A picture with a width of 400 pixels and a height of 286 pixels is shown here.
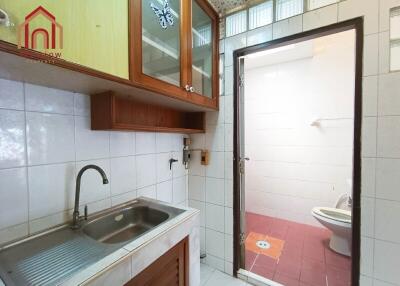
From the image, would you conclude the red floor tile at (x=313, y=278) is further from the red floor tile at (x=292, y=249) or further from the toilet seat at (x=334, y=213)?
the toilet seat at (x=334, y=213)

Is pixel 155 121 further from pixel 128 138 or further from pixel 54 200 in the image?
pixel 54 200

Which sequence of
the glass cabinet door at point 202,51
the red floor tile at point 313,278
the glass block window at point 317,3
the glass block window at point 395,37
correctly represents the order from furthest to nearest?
1. the red floor tile at point 313,278
2. the glass cabinet door at point 202,51
3. the glass block window at point 317,3
4. the glass block window at point 395,37

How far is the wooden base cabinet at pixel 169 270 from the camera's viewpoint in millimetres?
796

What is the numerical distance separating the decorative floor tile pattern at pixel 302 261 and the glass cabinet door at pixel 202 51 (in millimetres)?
1568

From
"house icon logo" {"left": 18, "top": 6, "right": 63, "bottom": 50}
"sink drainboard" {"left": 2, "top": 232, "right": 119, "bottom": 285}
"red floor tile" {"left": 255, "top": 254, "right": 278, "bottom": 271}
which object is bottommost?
"red floor tile" {"left": 255, "top": 254, "right": 278, "bottom": 271}

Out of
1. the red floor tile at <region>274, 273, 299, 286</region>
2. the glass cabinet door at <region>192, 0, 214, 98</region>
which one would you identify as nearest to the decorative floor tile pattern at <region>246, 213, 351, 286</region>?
the red floor tile at <region>274, 273, 299, 286</region>

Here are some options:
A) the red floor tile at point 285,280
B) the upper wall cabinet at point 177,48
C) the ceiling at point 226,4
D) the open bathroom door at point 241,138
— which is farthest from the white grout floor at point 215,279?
the ceiling at point 226,4

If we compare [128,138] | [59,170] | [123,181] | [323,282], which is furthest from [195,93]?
[323,282]

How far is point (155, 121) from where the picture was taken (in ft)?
4.57

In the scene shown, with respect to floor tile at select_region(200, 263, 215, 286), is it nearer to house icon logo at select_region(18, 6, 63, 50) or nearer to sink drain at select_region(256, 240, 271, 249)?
sink drain at select_region(256, 240, 271, 249)

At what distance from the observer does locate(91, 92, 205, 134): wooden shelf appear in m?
0.98

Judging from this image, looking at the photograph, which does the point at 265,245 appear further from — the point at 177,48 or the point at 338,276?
the point at 177,48

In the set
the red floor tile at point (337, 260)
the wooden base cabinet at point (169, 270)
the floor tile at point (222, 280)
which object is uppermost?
the wooden base cabinet at point (169, 270)

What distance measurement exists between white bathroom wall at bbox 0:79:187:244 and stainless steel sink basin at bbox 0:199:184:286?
8cm
